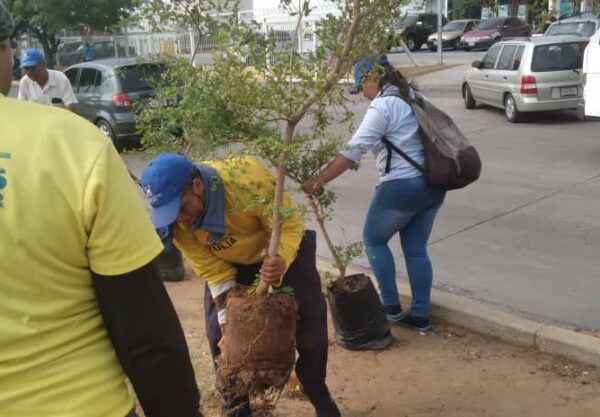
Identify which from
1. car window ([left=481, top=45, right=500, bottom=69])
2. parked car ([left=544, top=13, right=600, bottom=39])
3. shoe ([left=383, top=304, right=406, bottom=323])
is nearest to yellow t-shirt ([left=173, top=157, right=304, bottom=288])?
shoe ([left=383, top=304, right=406, bottom=323])

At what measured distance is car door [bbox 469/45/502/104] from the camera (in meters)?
14.3

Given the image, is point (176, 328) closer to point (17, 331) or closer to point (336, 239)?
point (17, 331)

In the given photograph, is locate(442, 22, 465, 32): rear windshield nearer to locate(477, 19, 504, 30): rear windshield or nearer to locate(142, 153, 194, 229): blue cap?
locate(477, 19, 504, 30): rear windshield

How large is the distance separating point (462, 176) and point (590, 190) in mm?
4510

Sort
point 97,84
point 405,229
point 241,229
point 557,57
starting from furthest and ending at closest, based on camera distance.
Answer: point 97,84
point 557,57
point 405,229
point 241,229

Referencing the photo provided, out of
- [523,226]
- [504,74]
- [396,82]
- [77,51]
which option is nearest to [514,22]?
[77,51]

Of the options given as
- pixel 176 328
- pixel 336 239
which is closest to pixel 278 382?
pixel 176 328

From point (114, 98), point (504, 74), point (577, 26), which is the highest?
point (577, 26)

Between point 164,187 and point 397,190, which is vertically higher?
point 164,187

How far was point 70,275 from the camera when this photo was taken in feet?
4.76

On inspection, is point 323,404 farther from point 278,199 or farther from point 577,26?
point 577,26

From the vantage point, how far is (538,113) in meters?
13.9

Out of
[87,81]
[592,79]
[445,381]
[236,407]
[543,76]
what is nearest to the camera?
[236,407]

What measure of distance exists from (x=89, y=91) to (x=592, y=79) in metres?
9.09
